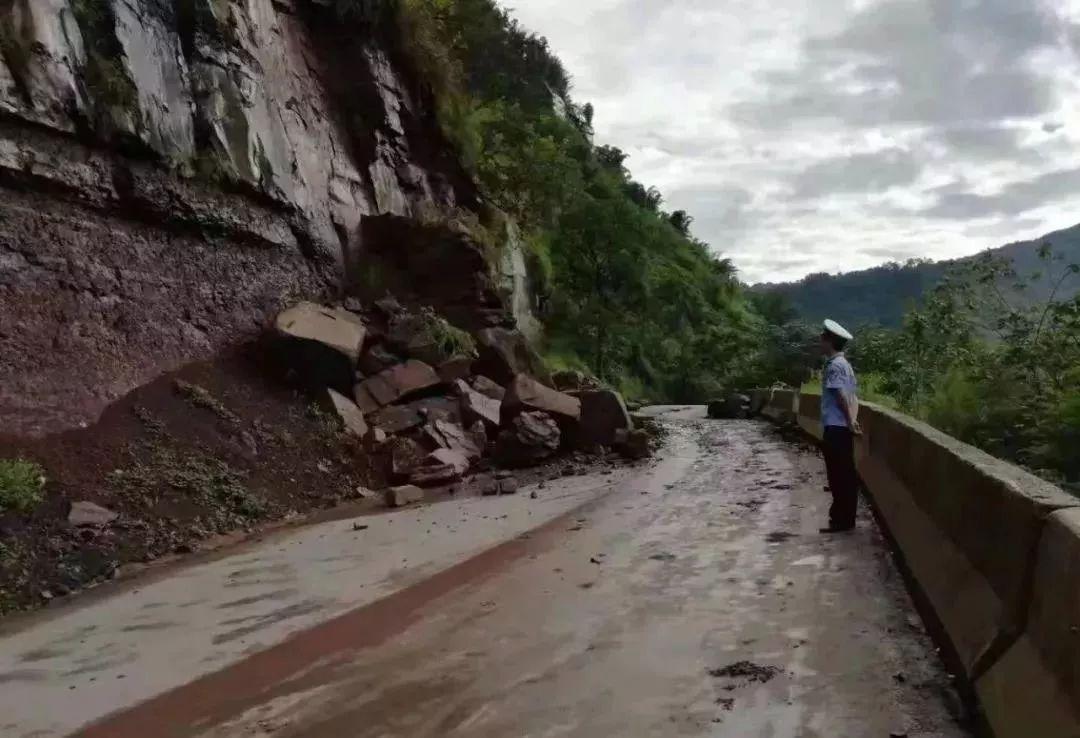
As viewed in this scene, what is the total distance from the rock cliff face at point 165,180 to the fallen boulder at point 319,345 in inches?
25.4

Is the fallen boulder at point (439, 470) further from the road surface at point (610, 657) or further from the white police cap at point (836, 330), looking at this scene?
the white police cap at point (836, 330)

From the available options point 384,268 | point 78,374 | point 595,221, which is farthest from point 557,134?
point 78,374

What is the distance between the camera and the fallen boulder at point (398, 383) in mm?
13594

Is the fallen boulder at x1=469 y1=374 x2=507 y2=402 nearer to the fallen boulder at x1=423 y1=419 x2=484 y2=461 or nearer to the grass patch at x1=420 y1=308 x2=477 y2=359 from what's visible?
the grass patch at x1=420 y1=308 x2=477 y2=359

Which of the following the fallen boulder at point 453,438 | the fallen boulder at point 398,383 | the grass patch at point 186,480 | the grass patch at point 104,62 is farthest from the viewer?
the fallen boulder at point 398,383

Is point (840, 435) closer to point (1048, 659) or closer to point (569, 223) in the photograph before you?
point (1048, 659)

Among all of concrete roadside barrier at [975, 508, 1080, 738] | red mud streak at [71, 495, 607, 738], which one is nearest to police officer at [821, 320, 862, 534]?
red mud streak at [71, 495, 607, 738]

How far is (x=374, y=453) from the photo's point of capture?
40.9 feet

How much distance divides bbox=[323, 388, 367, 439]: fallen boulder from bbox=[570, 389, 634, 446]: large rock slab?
4156mm

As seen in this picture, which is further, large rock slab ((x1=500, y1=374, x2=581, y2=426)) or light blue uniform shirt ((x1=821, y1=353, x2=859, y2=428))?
large rock slab ((x1=500, y1=374, x2=581, y2=426))

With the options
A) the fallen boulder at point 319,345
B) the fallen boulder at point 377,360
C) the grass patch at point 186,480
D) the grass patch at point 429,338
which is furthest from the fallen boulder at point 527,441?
the grass patch at point 186,480

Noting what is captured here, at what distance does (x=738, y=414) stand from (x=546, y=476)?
1485 centimetres

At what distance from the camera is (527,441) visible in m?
14.1

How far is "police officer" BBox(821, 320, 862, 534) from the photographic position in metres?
8.48
